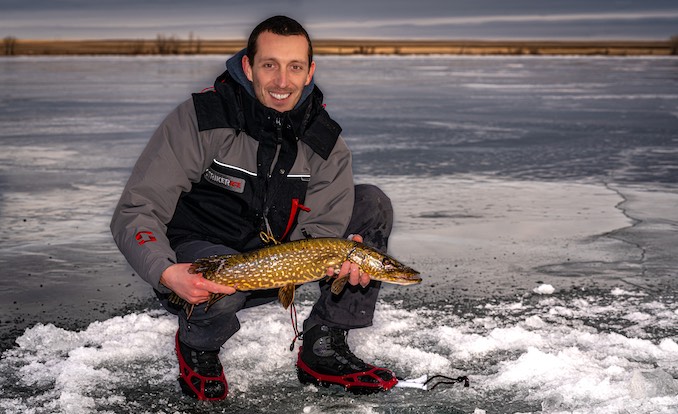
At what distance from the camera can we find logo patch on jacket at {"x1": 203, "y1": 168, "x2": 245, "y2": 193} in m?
4.12

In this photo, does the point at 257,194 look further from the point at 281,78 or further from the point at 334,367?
the point at 334,367

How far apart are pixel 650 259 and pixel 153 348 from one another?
344cm

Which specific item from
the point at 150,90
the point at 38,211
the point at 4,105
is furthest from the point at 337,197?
the point at 150,90

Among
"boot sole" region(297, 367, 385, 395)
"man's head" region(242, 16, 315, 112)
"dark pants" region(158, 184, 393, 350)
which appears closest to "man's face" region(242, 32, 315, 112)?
"man's head" region(242, 16, 315, 112)

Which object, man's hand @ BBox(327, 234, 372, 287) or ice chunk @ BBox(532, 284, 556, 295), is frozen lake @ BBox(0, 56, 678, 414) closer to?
ice chunk @ BBox(532, 284, 556, 295)

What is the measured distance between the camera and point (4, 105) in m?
18.3

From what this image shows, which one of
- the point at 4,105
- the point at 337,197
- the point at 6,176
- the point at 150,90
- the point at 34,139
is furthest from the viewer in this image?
the point at 150,90

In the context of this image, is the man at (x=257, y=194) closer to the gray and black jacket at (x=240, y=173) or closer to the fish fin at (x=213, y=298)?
the gray and black jacket at (x=240, y=173)

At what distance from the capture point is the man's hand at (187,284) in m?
3.61

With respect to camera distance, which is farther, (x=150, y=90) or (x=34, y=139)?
(x=150, y=90)

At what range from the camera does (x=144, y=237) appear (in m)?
3.73

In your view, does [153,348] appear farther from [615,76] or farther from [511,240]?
[615,76]

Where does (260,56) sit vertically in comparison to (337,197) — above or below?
above

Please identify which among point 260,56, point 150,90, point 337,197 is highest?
point 260,56
